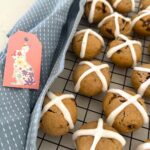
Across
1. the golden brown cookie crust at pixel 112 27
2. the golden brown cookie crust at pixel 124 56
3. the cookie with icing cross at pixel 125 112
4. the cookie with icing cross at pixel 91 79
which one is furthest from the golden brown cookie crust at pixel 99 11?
the cookie with icing cross at pixel 125 112

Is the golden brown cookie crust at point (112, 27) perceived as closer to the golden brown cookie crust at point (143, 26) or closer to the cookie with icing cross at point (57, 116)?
the golden brown cookie crust at point (143, 26)

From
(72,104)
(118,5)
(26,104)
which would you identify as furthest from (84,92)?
(118,5)

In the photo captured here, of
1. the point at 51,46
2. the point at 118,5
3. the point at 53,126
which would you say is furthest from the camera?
the point at 118,5

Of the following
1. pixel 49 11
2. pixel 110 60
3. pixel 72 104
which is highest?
pixel 49 11

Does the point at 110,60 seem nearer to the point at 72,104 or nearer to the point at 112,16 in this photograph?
the point at 112,16

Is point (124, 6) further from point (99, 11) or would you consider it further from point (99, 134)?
point (99, 134)

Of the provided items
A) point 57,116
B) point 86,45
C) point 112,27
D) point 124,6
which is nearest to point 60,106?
point 57,116
